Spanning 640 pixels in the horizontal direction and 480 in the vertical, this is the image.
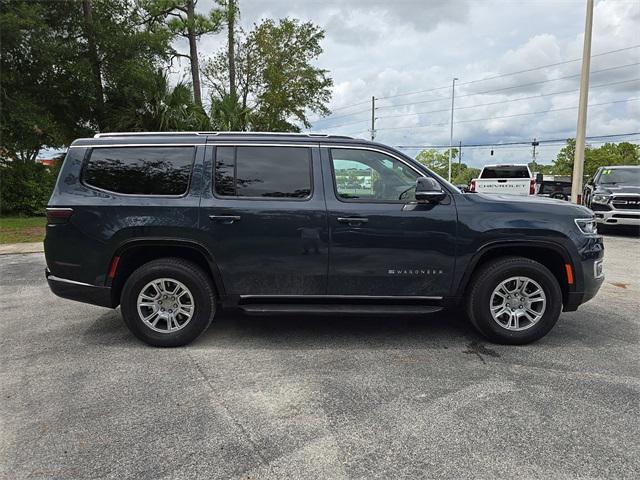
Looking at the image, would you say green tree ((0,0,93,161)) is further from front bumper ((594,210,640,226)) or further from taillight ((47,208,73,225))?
front bumper ((594,210,640,226))

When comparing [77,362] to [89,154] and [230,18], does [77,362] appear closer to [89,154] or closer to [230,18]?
[89,154]

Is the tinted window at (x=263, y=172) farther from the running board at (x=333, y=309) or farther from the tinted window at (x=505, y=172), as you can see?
the tinted window at (x=505, y=172)

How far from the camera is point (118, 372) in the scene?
3.73 metres

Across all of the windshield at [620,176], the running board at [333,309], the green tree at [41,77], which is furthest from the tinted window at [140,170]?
the windshield at [620,176]

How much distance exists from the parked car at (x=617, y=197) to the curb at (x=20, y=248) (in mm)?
14149

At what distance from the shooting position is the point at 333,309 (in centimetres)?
420

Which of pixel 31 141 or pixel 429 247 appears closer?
pixel 429 247

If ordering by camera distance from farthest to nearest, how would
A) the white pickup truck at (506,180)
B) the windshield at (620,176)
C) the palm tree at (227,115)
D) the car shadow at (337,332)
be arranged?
1. the palm tree at (227,115)
2. the white pickup truck at (506,180)
3. the windshield at (620,176)
4. the car shadow at (337,332)

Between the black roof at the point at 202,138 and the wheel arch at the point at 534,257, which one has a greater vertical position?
the black roof at the point at 202,138

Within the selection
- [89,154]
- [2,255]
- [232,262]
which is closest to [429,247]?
[232,262]

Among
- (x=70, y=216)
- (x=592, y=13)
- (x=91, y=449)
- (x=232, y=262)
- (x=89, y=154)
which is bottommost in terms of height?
(x=91, y=449)

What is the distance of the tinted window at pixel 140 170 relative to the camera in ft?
13.8

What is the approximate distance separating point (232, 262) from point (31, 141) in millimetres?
14599

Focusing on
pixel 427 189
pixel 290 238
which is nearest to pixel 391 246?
pixel 427 189
